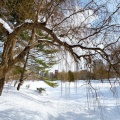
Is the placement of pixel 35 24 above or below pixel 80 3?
below

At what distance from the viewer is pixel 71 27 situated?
2852mm

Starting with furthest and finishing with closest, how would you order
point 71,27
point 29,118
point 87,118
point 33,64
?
1. point 33,64
2. point 87,118
3. point 29,118
4. point 71,27

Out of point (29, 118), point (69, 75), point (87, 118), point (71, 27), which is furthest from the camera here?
point (87, 118)

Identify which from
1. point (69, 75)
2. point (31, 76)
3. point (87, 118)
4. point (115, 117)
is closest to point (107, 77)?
point (69, 75)

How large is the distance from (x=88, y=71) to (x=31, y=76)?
26.5 feet

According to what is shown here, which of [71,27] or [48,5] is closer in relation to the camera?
[48,5]

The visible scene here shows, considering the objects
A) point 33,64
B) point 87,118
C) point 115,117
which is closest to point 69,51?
point 87,118

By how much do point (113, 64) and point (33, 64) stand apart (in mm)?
7431

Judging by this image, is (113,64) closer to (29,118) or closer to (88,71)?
(88,71)

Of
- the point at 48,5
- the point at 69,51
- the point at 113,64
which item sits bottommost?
the point at 113,64

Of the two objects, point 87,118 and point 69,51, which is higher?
point 69,51

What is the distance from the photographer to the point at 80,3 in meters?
2.61

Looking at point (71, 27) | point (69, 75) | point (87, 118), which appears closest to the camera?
point (69, 75)

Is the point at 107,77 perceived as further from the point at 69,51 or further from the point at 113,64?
the point at 69,51
